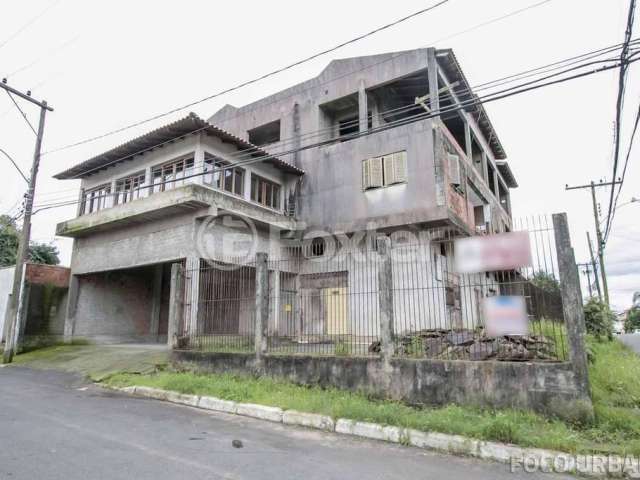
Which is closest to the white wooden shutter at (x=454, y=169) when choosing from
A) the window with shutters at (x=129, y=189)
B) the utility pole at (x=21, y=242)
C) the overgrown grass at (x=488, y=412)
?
the overgrown grass at (x=488, y=412)

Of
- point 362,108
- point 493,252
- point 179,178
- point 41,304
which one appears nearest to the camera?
point 493,252

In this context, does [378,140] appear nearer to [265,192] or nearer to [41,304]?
[265,192]

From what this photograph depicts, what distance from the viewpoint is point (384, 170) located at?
47.1 feet

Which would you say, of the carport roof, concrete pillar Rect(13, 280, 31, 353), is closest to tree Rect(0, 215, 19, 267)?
the carport roof

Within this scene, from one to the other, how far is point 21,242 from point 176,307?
7.90 meters

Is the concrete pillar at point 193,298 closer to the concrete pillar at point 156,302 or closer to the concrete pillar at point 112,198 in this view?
the concrete pillar at point 112,198

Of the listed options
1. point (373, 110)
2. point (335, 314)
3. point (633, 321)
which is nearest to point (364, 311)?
point (335, 314)

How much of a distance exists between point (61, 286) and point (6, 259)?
39.3 feet

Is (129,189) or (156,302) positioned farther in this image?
(156,302)

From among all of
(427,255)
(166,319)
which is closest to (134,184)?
(166,319)

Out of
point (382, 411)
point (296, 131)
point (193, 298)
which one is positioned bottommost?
point (382, 411)

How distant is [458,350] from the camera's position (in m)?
6.51

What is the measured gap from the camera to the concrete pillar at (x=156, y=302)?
18.2 meters

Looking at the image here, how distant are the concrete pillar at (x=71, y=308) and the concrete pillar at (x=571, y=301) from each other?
16.5m
